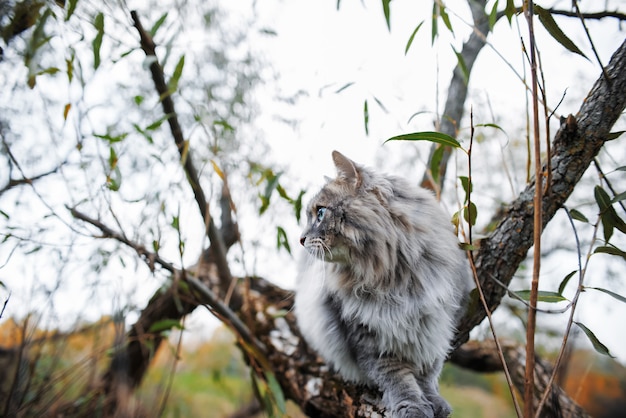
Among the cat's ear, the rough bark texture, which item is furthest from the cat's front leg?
the cat's ear

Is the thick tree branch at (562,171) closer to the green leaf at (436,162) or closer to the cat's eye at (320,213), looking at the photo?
the green leaf at (436,162)

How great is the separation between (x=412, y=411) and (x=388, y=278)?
451 mm

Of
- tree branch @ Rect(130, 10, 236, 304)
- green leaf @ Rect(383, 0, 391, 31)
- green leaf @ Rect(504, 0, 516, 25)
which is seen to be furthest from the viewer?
tree branch @ Rect(130, 10, 236, 304)

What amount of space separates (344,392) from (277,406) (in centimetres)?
33

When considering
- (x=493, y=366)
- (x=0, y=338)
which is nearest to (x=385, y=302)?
(x=493, y=366)

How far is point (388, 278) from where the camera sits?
153cm

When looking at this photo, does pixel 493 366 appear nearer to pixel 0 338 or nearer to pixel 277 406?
pixel 277 406

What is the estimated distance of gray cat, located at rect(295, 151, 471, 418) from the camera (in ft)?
4.88

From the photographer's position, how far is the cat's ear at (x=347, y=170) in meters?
1.58

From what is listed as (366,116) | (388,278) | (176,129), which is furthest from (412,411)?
(176,129)

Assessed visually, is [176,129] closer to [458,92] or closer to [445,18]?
[445,18]

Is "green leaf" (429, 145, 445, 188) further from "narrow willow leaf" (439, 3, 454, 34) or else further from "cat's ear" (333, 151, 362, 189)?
"narrow willow leaf" (439, 3, 454, 34)

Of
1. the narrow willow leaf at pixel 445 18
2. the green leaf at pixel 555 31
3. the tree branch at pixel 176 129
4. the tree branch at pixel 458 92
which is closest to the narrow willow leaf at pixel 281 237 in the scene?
the tree branch at pixel 176 129

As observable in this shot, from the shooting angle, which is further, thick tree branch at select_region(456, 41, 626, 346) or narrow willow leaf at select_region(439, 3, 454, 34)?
narrow willow leaf at select_region(439, 3, 454, 34)
